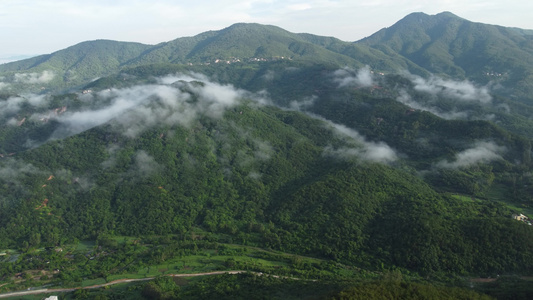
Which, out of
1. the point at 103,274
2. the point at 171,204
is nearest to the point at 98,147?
the point at 171,204

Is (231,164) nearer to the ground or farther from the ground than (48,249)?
farther from the ground

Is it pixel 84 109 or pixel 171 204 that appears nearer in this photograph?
pixel 171 204

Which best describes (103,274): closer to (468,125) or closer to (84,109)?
(84,109)

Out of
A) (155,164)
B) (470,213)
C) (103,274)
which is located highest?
(155,164)

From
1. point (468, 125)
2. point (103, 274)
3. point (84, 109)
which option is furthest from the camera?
point (84, 109)

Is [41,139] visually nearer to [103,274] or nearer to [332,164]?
[103,274]

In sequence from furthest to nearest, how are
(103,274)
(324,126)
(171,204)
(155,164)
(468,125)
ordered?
1. (324,126)
2. (468,125)
3. (155,164)
4. (171,204)
5. (103,274)

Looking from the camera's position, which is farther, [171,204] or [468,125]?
[468,125]

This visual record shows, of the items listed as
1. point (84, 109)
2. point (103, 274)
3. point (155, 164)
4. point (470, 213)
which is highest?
point (84, 109)

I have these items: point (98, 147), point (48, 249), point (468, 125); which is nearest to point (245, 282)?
point (48, 249)
